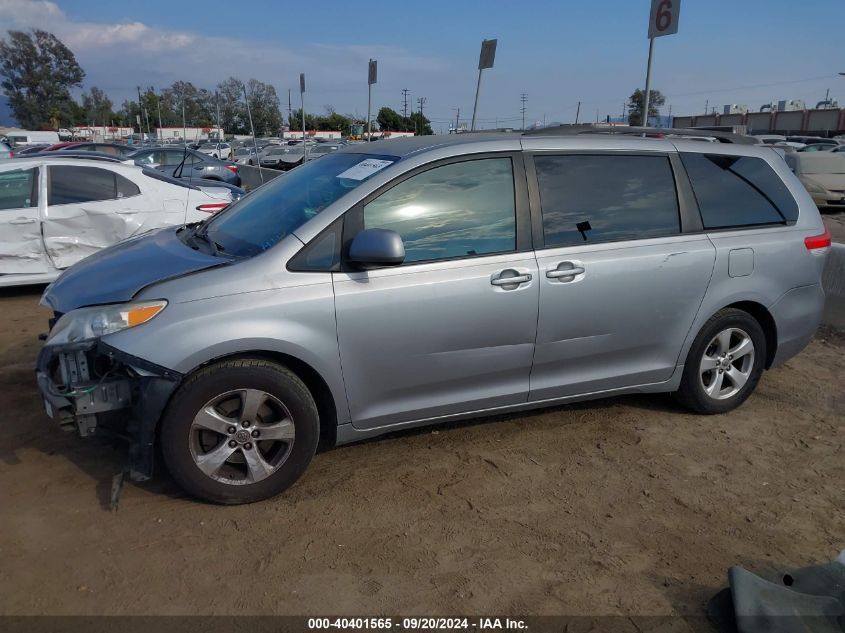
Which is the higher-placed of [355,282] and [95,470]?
[355,282]

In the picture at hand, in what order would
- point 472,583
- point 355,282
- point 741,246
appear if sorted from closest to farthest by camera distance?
Result: point 472,583
point 355,282
point 741,246

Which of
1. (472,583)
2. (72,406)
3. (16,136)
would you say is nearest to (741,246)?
(472,583)

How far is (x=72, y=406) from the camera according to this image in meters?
3.32

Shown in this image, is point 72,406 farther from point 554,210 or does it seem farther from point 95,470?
point 554,210

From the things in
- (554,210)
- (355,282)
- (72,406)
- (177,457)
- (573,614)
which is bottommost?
(573,614)

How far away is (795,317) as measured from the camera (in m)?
4.79

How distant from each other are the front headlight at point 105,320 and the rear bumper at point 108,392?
0.15 ft

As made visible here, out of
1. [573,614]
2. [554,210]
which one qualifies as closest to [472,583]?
[573,614]

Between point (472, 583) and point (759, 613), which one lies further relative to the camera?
point (472, 583)

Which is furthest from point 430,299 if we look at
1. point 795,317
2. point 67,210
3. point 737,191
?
point 67,210

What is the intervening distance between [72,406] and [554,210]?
273 centimetres

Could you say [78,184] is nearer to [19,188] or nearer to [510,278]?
[19,188]

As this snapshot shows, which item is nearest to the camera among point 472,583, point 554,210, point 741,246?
point 472,583

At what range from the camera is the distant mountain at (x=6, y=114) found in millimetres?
82562
